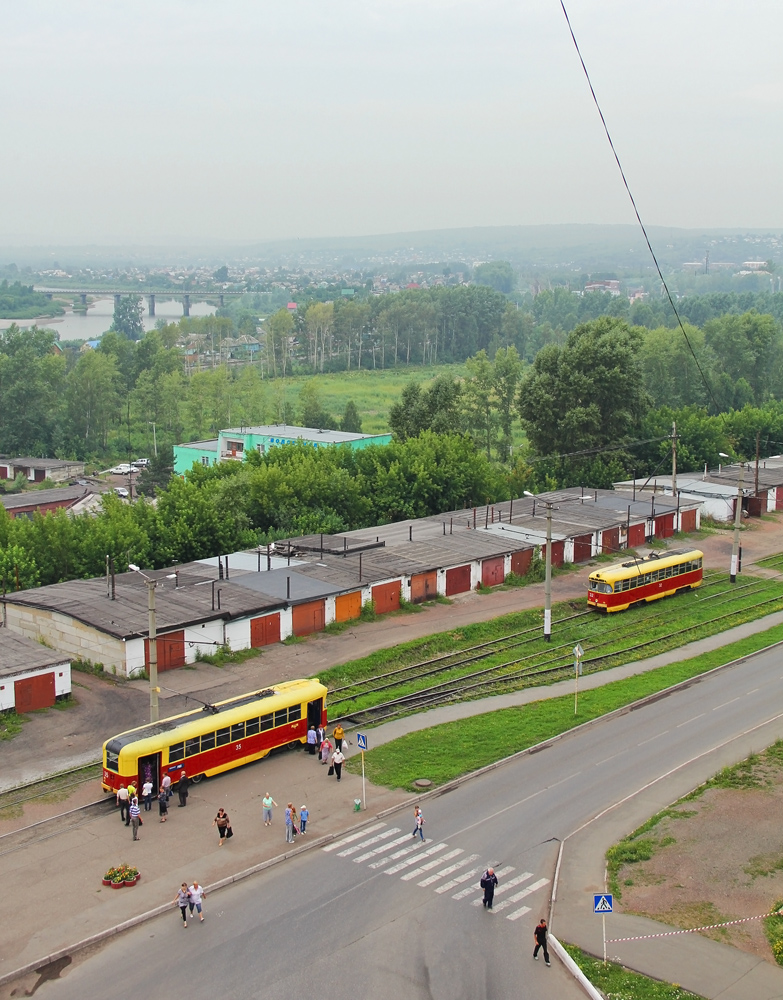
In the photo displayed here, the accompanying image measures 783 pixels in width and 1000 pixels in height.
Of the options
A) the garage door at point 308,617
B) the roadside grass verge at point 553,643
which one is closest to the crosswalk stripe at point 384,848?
the roadside grass verge at point 553,643

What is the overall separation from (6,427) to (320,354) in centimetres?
7790

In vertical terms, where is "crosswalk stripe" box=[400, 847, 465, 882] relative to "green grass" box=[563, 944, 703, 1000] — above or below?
below

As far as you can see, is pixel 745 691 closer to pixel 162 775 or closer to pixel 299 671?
pixel 299 671

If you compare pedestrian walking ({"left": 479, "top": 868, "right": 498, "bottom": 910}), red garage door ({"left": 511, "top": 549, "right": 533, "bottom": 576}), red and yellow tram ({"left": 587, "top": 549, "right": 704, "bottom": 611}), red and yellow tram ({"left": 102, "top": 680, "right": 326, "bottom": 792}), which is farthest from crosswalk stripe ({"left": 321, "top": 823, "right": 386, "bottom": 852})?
red garage door ({"left": 511, "top": 549, "right": 533, "bottom": 576})

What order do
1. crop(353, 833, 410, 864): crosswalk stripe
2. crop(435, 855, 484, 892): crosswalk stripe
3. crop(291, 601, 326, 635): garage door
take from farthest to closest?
crop(291, 601, 326, 635): garage door, crop(353, 833, 410, 864): crosswalk stripe, crop(435, 855, 484, 892): crosswalk stripe

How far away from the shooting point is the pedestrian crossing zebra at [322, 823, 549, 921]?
22609 mm

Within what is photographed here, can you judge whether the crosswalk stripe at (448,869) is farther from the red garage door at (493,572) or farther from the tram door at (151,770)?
the red garage door at (493,572)

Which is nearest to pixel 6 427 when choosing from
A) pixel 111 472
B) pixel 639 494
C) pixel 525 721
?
pixel 111 472

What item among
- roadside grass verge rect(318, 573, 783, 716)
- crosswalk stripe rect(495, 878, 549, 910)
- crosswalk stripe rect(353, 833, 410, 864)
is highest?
crosswalk stripe rect(495, 878, 549, 910)

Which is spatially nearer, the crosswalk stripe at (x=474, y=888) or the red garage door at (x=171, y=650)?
the crosswalk stripe at (x=474, y=888)

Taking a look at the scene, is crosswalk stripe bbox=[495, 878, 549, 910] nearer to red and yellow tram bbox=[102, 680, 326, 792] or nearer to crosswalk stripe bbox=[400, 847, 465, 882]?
crosswalk stripe bbox=[400, 847, 465, 882]

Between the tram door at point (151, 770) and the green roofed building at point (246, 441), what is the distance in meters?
64.5

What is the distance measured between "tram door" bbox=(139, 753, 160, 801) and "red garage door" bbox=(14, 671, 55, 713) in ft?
26.2

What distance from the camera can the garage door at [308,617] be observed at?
4184cm
